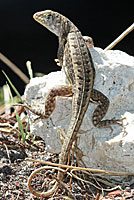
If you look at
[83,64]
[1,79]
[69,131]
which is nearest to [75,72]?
[83,64]

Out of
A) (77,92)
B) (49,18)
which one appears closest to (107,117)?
(77,92)

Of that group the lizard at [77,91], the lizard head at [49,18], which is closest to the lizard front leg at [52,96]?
the lizard at [77,91]

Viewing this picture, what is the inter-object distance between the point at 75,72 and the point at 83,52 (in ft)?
0.35

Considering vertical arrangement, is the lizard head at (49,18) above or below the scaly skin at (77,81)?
above

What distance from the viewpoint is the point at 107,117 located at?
5.70ft

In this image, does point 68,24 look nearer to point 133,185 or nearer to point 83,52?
point 83,52

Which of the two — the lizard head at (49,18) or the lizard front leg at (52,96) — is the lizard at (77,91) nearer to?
the lizard front leg at (52,96)

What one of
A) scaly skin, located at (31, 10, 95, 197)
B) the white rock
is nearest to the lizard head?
scaly skin, located at (31, 10, 95, 197)

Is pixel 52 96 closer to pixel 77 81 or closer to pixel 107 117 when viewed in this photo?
pixel 77 81

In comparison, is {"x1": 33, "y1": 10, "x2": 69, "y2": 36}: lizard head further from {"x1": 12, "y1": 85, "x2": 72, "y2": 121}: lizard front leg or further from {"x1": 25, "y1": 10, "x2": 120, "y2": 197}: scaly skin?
{"x1": 12, "y1": 85, "x2": 72, "y2": 121}: lizard front leg

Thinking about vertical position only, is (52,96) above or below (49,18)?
below

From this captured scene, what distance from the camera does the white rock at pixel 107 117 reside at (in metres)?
1.61

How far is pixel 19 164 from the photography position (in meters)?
1.86

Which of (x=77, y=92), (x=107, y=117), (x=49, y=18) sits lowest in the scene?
(x=107, y=117)
